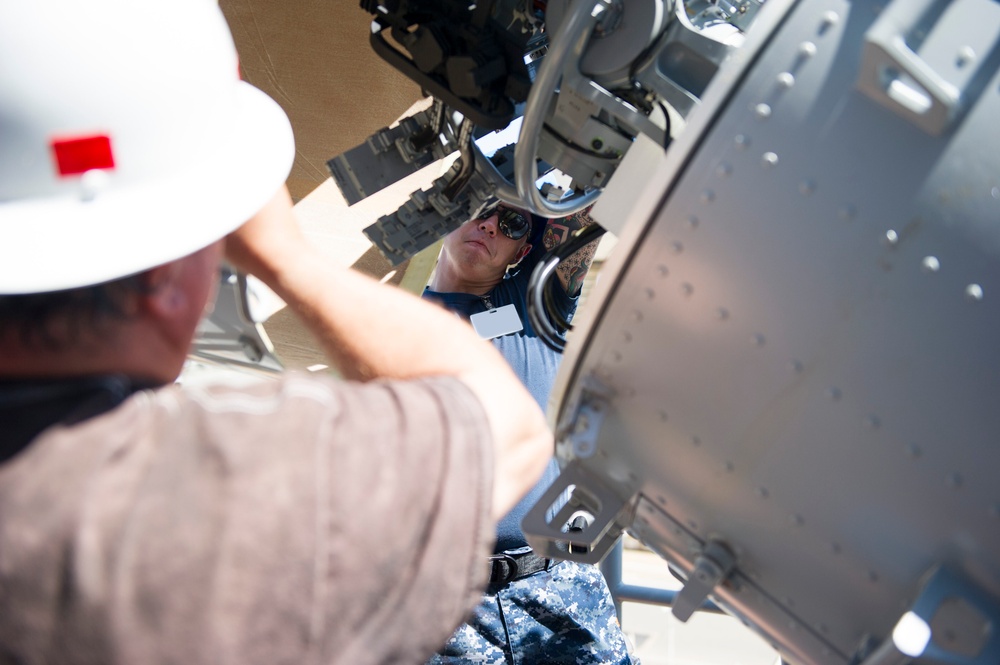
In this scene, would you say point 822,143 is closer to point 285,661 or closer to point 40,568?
point 285,661

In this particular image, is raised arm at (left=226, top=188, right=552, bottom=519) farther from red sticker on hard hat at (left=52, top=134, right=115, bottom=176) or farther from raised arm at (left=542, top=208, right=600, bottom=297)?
raised arm at (left=542, top=208, right=600, bottom=297)

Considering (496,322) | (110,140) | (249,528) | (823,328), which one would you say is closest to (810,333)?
(823,328)

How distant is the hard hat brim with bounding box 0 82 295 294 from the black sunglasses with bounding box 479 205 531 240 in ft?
6.78

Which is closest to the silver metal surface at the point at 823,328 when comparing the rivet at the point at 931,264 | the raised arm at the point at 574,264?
the rivet at the point at 931,264

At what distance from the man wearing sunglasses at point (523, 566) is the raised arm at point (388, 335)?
57.0 inches

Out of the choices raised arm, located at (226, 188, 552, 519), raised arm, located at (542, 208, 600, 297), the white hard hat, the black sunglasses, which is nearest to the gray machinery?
raised arm, located at (226, 188, 552, 519)

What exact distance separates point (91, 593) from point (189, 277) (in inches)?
14.3

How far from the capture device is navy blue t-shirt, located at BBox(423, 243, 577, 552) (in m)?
2.57

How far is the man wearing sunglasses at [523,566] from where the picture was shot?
249cm

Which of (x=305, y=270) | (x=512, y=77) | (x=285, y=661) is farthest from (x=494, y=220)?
(x=285, y=661)

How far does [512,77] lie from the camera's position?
5.76ft

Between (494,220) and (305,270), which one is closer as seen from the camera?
(305,270)

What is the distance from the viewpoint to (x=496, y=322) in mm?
2662

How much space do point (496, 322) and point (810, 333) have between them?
5.11 feet
